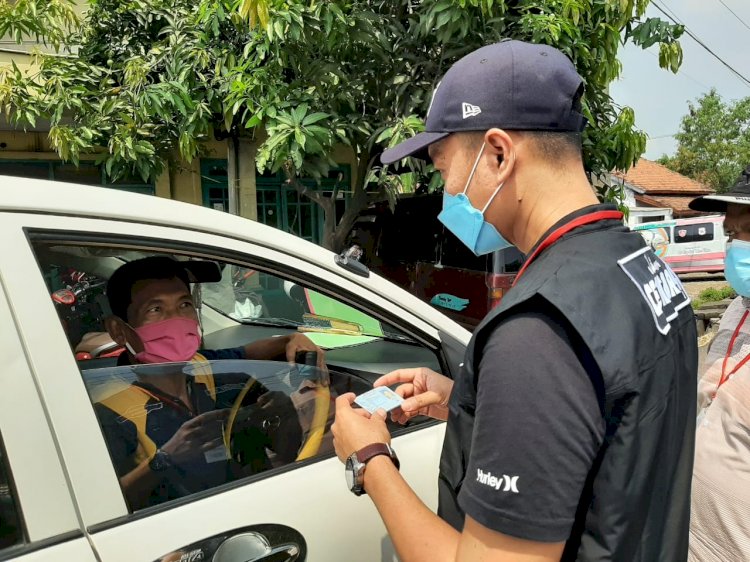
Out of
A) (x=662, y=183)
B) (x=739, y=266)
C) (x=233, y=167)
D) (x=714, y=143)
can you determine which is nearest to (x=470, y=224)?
(x=739, y=266)

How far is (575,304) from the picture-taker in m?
0.84

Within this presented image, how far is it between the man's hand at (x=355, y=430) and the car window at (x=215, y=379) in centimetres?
28

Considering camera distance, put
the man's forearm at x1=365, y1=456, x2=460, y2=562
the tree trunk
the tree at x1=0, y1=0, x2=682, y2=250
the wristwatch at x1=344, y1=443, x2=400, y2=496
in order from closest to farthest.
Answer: the man's forearm at x1=365, y1=456, x2=460, y2=562, the wristwatch at x1=344, y1=443, x2=400, y2=496, the tree at x1=0, y1=0, x2=682, y2=250, the tree trunk

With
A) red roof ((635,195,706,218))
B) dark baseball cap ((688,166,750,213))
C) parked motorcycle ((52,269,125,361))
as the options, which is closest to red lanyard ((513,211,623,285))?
parked motorcycle ((52,269,125,361))

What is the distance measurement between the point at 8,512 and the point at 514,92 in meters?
1.11

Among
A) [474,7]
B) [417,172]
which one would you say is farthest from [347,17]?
[417,172]

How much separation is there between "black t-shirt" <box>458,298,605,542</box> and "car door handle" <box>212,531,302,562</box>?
0.53m

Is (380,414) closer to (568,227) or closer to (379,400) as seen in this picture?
(379,400)

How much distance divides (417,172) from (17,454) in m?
4.38

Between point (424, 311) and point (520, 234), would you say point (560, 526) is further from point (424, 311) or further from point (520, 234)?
point (424, 311)

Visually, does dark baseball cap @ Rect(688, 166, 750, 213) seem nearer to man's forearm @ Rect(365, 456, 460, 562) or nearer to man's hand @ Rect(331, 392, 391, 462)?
man's hand @ Rect(331, 392, 391, 462)

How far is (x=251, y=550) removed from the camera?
1.15 metres

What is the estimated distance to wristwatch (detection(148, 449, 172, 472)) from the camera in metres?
1.24

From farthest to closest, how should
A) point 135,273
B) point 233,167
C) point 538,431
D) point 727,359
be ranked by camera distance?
point 233,167
point 727,359
point 135,273
point 538,431
